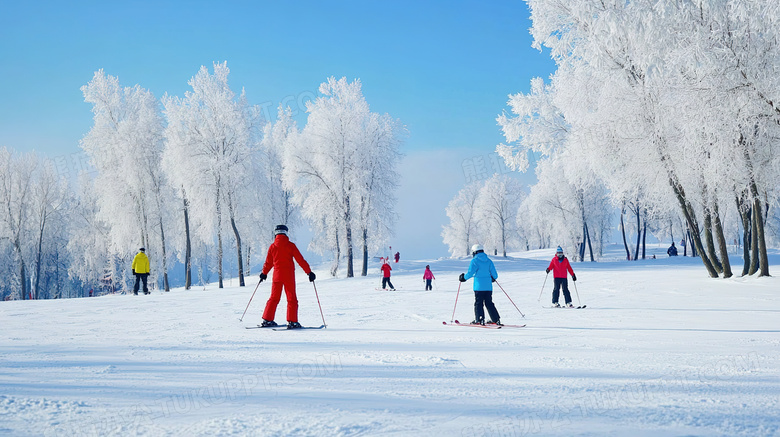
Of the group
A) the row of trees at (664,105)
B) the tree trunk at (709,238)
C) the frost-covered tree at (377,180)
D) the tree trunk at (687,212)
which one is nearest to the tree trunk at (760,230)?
the row of trees at (664,105)

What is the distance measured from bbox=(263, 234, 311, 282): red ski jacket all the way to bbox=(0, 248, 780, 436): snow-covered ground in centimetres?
112

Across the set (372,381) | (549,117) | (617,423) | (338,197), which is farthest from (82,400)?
(338,197)

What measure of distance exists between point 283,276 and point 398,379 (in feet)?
16.0

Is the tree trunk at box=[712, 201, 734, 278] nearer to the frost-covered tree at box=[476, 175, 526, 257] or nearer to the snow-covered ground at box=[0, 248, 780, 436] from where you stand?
the snow-covered ground at box=[0, 248, 780, 436]

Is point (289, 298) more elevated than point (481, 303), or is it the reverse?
point (289, 298)

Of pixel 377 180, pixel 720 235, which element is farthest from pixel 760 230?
pixel 377 180

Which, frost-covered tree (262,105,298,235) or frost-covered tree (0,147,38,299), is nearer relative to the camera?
frost-covered tree (0,147,38,299)

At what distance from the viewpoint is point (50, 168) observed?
38.2 m

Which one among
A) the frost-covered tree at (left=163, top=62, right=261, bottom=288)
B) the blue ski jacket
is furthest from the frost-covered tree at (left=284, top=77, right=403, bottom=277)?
the blue ski jacket

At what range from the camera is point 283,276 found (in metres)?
8.97

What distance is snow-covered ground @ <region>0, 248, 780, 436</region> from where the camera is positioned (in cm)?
327

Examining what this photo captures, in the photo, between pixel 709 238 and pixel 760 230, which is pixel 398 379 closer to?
pixel 760 230

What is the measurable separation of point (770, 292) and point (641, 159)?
19.9 ft

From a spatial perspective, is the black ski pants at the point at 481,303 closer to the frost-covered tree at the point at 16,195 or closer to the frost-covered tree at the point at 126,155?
the frost-covered tree at the point at 126,155
